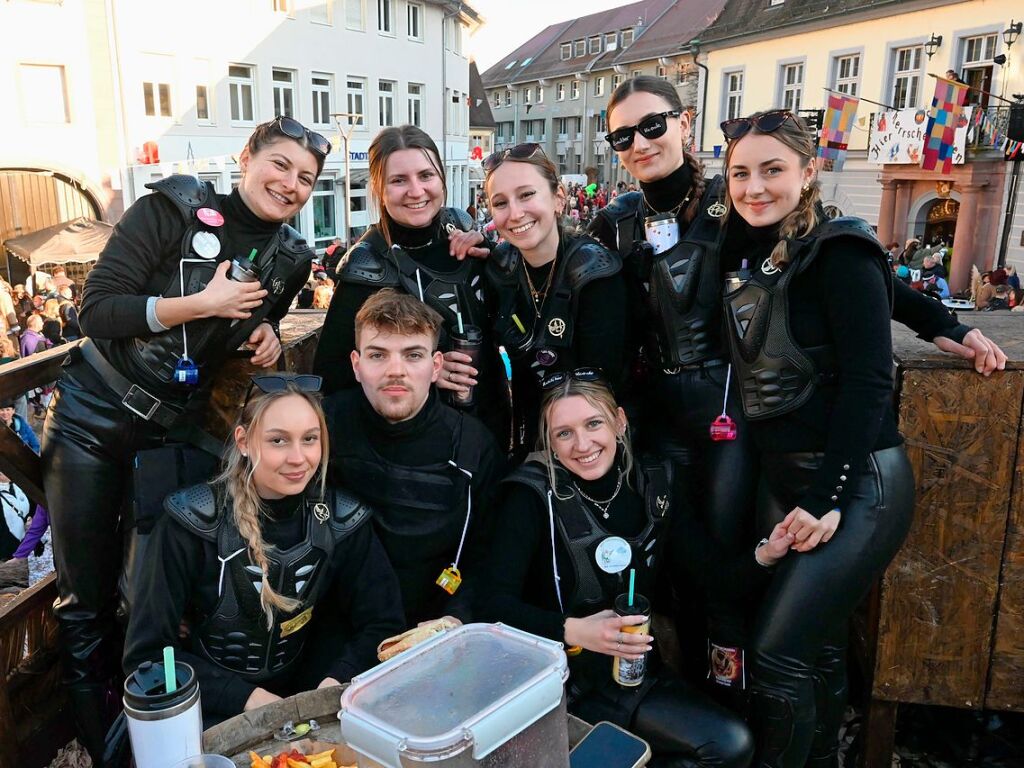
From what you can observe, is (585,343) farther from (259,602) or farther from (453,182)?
(453,182)

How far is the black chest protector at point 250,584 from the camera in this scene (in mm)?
2459

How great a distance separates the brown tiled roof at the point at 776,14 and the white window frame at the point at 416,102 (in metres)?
9.63

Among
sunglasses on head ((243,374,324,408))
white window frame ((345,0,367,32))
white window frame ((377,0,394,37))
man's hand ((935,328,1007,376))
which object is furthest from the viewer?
white window frame ((377,0,394,37))

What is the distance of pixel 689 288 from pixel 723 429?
0.55 meters

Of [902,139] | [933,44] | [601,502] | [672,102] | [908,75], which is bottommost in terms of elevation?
[601,502]

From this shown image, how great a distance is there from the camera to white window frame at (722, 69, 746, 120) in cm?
2355

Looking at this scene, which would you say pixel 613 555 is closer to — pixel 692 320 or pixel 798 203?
pixel 692 320

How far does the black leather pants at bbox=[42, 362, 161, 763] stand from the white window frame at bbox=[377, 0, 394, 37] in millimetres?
24850

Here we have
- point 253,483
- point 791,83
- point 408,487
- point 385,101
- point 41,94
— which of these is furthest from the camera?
point 385,101

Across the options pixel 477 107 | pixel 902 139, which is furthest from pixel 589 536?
pixel 477 107

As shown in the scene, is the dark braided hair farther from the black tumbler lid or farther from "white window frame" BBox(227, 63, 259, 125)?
"white window frame" BBox(227, 63, 259, 125)

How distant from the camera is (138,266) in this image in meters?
2.79

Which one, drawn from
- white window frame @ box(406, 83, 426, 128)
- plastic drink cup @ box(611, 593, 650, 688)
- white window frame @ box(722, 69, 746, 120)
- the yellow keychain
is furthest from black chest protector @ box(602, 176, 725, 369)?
white window frame @ box(406, 83, 426, 128)

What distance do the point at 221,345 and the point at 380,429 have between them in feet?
2.32
